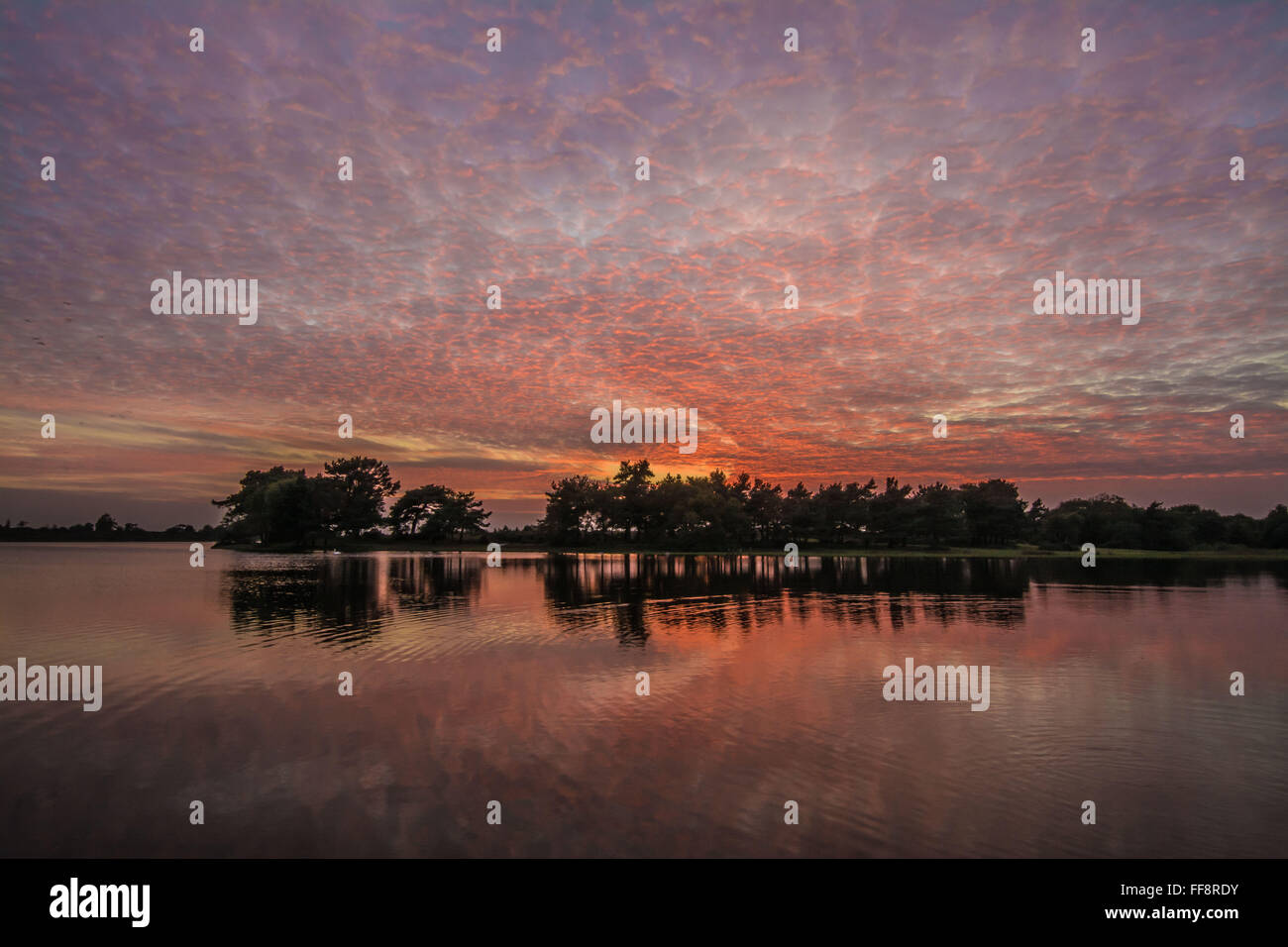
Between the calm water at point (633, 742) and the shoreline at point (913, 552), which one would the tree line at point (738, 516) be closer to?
the shoreline at point (913, 552)

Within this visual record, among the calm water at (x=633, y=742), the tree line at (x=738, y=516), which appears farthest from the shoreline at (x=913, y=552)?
the calm water at (x=633, y=742)

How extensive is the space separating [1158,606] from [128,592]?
222 feet

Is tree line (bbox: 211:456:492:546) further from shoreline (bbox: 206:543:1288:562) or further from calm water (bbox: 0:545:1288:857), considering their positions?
calm water (bbox: 0:545:1288:857)

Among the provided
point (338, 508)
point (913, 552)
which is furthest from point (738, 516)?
point (338, 508)

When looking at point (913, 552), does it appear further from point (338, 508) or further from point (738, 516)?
point (338, 508)

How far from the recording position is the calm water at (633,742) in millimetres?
9992

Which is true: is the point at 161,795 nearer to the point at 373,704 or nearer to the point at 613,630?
the point at 373,704

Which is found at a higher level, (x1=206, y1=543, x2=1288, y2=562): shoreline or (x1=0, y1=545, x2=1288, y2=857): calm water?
(x1=0, y1=545, x2=1288, y2=857): calm water

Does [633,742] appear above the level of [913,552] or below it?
above

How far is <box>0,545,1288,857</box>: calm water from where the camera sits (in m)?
9.99

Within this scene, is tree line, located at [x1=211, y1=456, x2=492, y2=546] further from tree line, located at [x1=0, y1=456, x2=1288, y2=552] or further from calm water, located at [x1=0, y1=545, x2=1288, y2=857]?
calm water, located at [x1=0, y1=545, x2=1288, y2=857]

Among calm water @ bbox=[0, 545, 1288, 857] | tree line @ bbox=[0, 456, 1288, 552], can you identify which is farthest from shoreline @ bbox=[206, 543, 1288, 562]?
calm water @ bbox=[0, 545, 1288, 857]

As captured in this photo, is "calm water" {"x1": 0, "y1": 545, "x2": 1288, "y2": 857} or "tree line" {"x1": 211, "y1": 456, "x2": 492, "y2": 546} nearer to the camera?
"calm water" {"x1": 0, "y1": 545, "x2": 1288, "y2": 857}

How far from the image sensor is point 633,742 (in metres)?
14.1
